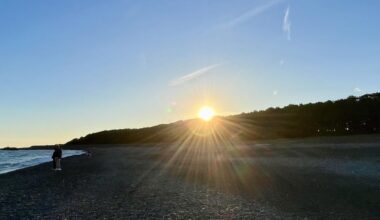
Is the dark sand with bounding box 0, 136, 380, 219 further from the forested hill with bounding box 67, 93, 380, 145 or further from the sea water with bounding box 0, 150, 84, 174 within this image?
the forested hill with bounding box 67, 93, 380, 145

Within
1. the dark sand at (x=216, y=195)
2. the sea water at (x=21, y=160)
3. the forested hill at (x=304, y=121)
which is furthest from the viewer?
the forested hill at (x=304, y=121)

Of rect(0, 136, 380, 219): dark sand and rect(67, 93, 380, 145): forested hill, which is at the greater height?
rect(67, 93, 380, 145): forested hill

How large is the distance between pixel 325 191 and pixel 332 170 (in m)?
8.75

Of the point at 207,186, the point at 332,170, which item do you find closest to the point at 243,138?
the point at 332,170

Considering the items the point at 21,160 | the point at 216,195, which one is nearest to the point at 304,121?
the point at 21,160

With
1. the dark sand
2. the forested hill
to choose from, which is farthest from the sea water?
the forested hill

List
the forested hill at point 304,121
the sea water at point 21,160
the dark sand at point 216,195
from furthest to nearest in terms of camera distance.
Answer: the forested hill at point 304,121 < the sea water at point 21,160 < the dark sand at point 216,195

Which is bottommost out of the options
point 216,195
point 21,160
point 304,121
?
point 216,195

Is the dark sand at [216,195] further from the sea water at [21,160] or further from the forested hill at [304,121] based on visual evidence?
the forested hill at [304,121]

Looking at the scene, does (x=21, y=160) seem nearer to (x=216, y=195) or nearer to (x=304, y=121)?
(x=304, y=121)

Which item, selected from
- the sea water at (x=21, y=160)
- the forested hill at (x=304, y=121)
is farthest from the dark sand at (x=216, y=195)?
the forested hill at (x=304, y=121)

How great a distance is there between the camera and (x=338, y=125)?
72.9m

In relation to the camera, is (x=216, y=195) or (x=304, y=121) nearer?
(x=216, y=195)

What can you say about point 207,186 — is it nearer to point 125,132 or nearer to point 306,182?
point 306,182
